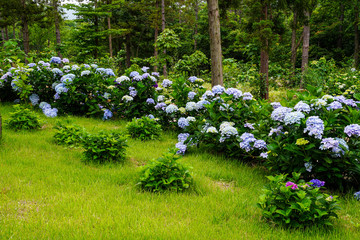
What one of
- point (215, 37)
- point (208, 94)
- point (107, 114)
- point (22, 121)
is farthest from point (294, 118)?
point (22, 121)

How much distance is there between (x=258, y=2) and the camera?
853 centimetres

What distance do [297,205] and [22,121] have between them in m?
4.94

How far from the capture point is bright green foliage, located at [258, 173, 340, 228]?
2.32 m

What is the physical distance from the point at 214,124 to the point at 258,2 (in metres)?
5.84

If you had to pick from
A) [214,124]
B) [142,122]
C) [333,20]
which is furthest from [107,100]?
[333,20]

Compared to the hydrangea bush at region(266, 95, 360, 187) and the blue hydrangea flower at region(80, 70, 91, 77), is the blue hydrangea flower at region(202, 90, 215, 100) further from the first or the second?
the blue hydrangea flower at region(80, 70, 91, 77)

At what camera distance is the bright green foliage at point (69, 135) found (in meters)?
4.55

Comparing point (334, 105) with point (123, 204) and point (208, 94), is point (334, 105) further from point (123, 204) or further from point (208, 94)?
point (123, 204)

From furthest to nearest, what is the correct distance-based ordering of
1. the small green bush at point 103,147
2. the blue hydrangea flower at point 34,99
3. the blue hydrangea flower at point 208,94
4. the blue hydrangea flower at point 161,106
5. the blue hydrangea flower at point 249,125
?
the blue hydrangea flower at point 34,99, the blue hydrangea flower at point 161,106, the blue hydrangea flower at point 208,94, the blue hydrangea flower at point 249,125, the small green bush at point 103,147

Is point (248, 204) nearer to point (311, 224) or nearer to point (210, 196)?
point (210, 196)

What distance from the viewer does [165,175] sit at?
10.4 feet

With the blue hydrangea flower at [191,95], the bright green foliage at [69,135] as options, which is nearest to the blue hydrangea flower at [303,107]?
the blue hydrangea flower at [191,95]

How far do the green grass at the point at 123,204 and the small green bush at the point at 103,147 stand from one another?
163 millimetres

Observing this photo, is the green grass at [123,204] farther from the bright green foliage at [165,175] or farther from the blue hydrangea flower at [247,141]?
the blue hydrangea flower at [247,141]
